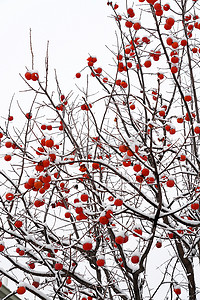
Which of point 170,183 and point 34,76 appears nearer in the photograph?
point 170,183

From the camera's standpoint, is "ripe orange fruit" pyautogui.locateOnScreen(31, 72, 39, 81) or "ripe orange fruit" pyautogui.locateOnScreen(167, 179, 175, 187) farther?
"ripe orange fruit" pyautogui.locateOnScreen(31, 72, 39, 81)

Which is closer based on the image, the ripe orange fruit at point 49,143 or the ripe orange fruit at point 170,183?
the ripe orange fruit at point 49,143

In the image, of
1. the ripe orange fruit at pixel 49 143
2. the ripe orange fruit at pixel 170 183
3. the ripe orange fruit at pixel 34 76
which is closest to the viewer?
the ripe orange fruit at pixel 49 143

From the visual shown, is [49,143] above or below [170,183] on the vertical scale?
below

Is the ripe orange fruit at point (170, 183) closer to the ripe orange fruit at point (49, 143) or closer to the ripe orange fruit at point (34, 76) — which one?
the ripe orange fruit at point (49, 143)

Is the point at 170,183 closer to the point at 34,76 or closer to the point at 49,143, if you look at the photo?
the point at 49,143

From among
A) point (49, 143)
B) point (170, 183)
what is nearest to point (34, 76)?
point (49, 143)

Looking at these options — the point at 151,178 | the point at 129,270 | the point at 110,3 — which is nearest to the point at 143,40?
the point at 110,3

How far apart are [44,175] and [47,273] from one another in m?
1.92

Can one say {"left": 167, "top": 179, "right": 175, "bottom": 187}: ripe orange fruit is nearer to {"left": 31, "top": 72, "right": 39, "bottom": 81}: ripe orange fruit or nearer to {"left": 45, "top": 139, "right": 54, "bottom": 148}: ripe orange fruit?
{"left": 45, "top": 139, "right": 54, "bottom": 148}: ripe orange fruit

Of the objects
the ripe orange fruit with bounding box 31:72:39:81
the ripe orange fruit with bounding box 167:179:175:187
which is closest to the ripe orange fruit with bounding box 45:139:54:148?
the ripe orange fruit with bounding box 31:72:39:81

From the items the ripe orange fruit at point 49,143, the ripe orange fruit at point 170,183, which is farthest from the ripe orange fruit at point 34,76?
the ripe orange fruit at point 170,183

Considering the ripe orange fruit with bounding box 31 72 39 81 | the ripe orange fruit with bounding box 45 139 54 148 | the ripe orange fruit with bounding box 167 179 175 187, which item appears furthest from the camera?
the ripe orange fruit with bounding box 31 72 39 81

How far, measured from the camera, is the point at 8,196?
2904 millimetres
